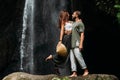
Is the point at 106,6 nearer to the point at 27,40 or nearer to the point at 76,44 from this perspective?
the point at 76,44

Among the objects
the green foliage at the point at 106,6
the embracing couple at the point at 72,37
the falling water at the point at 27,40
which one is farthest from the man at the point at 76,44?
the falling water at the point at 27,40

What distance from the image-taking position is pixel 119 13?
10820 mm

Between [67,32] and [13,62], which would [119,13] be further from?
[13,62]

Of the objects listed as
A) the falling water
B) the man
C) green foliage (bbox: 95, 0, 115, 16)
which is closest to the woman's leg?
the man

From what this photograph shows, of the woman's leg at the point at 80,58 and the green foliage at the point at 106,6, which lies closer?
the woman's leg at the point at 80,58

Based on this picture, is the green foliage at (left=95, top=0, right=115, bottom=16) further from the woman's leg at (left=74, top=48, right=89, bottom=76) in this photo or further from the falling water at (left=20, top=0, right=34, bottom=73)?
the woman's leg at (left=74, top=48, right=89, bottom=76)

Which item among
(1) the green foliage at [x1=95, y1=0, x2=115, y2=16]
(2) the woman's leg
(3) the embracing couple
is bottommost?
(2) the woman's leg

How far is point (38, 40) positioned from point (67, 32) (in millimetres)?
7605

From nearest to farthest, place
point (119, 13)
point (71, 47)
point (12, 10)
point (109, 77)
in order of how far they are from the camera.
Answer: point (119, 13) < point (109, 77) < point (71, 47) < point (12, 10)

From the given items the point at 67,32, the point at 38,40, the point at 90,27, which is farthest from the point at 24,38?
the point at 67,32

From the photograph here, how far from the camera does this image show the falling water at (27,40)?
20859mm

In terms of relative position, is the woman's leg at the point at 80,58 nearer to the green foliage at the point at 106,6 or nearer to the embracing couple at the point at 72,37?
the embracing couple at the point at 72,37

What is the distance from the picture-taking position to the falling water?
20859 millimetres

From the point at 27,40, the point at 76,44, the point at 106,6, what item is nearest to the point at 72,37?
the point at 76,44
